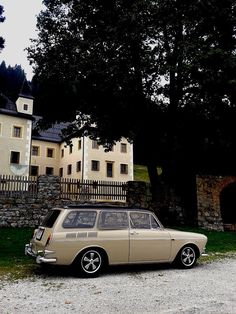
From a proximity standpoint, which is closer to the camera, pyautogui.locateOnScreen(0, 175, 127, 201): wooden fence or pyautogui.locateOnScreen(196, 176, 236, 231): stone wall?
pyautogui.locateOnScreen(0, 175, 127, 201): wooden fence

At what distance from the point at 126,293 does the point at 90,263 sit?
5.69ft

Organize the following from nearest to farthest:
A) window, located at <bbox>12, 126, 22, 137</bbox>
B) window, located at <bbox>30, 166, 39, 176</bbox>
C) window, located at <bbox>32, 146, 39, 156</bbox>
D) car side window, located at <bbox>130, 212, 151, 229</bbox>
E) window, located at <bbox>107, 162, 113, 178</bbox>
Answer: car side window, located at <bbox>130, 212, 151, 229</bbox>
window, located at <bbox>12, 126, 22, 137</bbox>
window, located at <bbox>107, 162, 113, 178</bbox>
window, located at <bbox>30, 166, 39, 176</bbox>
window, located at <bbox>32, 146, 39, 156</bbox>

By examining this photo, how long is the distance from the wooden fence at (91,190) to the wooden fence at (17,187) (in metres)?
1.77

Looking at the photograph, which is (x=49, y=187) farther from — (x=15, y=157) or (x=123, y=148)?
(x=123, y=148)

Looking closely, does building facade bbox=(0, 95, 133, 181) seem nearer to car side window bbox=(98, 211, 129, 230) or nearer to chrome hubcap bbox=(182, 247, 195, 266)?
car side window bbox=(98, 211, 129, 230)

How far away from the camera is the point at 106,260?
356 inches

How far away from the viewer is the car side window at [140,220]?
31.8ft

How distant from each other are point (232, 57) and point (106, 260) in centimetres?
1227

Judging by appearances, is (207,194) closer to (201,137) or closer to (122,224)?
(201,137)

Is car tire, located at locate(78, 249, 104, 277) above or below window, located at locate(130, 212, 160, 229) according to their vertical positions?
below

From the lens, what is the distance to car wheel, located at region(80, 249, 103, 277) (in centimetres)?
864

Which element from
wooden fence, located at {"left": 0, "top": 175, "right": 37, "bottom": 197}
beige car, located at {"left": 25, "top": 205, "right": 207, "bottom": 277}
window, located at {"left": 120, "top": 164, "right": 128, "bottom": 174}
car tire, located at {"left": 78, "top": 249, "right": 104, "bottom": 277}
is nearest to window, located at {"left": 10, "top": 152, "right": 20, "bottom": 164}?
window, located at {"left": 120, "top": 164, "right": 128, "bottom": 174}

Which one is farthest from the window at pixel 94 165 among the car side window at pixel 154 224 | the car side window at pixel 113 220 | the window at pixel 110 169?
the car side window at pixel 113 220

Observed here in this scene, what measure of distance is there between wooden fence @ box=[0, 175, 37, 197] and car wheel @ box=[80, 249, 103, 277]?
435 inches
